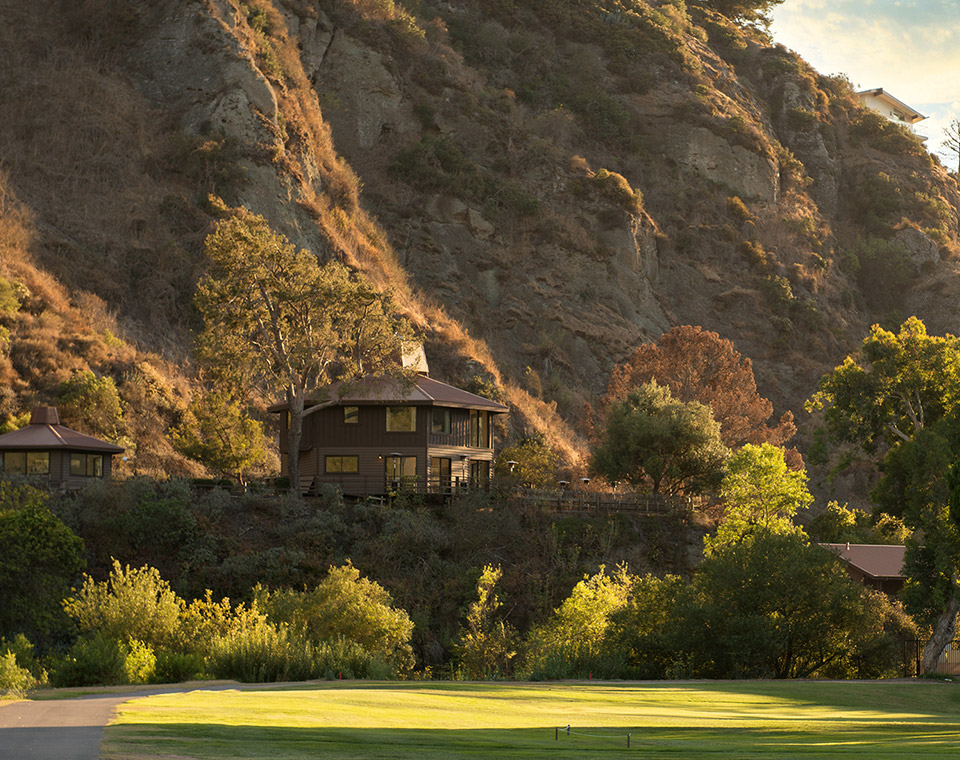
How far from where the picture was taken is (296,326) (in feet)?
164

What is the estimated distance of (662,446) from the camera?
174 feet

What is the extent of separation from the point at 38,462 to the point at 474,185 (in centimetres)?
4616

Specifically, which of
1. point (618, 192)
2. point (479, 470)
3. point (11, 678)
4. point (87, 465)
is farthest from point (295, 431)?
point (618, 192)

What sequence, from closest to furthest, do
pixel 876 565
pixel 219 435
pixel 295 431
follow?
pixel 295 431, pixel 876 565, pixel 219 435

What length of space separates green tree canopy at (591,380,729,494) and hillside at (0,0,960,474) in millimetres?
13205

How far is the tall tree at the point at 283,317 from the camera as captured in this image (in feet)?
159

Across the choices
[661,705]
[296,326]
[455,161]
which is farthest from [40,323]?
[661,705]

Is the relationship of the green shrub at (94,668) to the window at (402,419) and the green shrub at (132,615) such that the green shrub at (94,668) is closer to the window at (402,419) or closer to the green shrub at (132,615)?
the green shrub at (132,615)

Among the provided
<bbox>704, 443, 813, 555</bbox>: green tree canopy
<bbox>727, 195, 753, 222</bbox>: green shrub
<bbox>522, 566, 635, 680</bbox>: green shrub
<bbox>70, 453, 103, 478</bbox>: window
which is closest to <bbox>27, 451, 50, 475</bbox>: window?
<bbox>70, 453, 103, 478</bbox>: window

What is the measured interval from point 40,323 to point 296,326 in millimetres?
14375

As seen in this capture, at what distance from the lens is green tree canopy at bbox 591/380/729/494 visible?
5238 centimetres

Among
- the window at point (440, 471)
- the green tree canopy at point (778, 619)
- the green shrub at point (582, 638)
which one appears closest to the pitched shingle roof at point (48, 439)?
the window at point (440, 471)

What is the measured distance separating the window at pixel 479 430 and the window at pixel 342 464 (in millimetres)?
6320

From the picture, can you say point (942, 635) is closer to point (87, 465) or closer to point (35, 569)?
point (35, 569)
